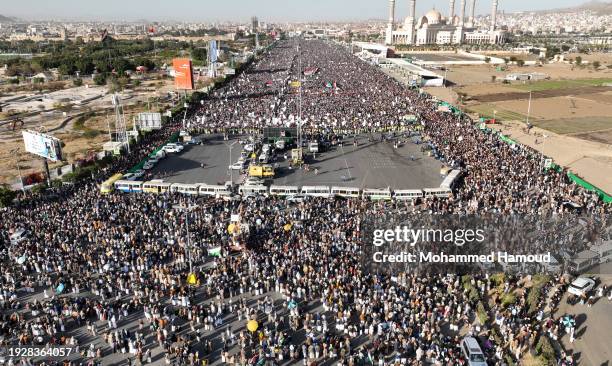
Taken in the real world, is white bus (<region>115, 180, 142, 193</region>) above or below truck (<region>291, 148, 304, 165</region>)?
below

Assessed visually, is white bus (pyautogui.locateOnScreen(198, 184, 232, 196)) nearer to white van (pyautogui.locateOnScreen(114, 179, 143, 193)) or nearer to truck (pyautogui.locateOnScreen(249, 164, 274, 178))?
truck (pyautogui.locateOnScreen(249, 164, 274, 178))

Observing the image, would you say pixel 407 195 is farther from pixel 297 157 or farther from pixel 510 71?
pixel 510 71

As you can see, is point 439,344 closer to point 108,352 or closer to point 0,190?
point 108,352

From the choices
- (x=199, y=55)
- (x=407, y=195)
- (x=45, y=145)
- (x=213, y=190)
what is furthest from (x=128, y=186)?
(x=199, y=55)

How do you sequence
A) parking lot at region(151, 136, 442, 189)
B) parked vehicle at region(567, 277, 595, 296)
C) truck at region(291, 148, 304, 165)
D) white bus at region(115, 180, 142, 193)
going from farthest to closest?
1. truck at region(291, 148, 304, 165)
2. parking lot at region(151, 136, 442, 189)
3. white bus at region(115, 180, 142, 193)
4. parked vehicle at region(567, 277, 595, 296)

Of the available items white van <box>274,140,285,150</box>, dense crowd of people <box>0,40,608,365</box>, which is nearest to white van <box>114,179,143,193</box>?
dense crowd of people <box>0,40,608,365</box>

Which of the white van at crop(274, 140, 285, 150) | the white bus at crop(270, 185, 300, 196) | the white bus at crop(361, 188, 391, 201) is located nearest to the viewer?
the white bus at crop(361, 188, 391, 201)

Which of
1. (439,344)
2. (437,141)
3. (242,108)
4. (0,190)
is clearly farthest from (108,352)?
(242,108)
